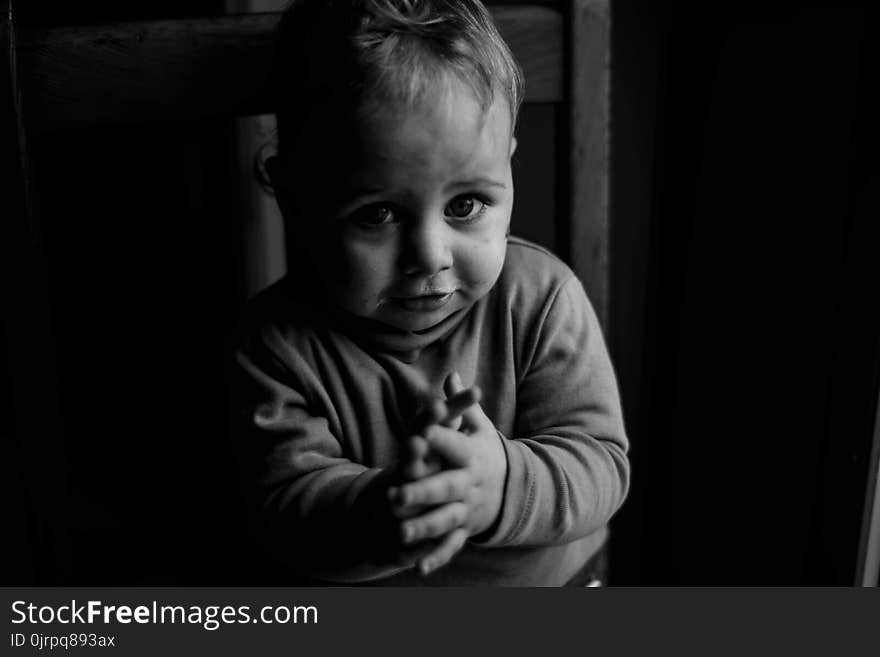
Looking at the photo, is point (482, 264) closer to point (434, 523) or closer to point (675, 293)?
point (434, 523)

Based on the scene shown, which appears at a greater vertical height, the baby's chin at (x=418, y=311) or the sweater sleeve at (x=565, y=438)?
the baby's chin at (x=418, y=311)

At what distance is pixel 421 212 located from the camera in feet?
2.10

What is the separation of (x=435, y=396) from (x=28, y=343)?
326mm

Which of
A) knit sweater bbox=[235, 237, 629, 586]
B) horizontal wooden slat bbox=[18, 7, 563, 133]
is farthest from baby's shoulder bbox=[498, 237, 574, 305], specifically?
horizontal wooden slat bbox=[18, 7, 563, 133]

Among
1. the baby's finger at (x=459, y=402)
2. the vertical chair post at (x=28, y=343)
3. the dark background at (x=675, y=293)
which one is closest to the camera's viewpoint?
the baby's finger at (x=459, y=402)

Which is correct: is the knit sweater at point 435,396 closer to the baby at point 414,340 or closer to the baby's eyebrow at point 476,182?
the baby at point 414,340

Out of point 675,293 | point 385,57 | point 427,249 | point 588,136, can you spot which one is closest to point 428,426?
point 427,249

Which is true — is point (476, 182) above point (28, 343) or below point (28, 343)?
above

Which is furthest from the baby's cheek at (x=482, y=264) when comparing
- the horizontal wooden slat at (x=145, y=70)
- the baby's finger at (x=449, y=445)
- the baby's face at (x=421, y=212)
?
the horizontal wooden slat at (x=145, y=70)

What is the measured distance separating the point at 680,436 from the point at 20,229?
2.47 feet

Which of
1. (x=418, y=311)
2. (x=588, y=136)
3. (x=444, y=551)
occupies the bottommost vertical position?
(x=444, y=551)

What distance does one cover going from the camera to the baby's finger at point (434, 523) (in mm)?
602

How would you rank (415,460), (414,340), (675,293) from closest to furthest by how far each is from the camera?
(415,460) < (414,340) < (675,293)

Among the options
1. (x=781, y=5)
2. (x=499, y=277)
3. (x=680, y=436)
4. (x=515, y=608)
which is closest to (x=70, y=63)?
(x=499, y=277)
